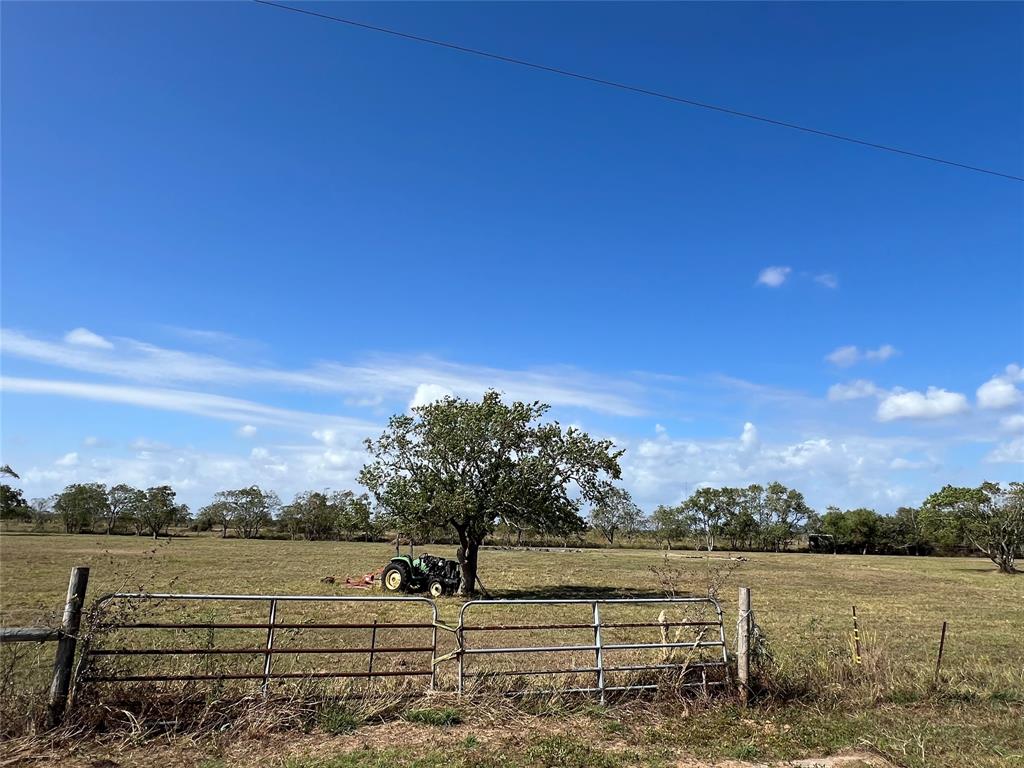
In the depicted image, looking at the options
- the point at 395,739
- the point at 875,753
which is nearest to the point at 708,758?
the point at 875,753

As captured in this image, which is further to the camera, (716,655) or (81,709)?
(716,655)

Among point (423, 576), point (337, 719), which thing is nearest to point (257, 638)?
point (337, 719)

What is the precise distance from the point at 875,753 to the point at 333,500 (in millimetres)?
99840

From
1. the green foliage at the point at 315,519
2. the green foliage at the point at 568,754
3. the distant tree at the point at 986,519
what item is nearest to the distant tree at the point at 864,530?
the distant tree at the point at 986,519

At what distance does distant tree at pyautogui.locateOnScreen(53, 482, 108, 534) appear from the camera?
94.1 meters

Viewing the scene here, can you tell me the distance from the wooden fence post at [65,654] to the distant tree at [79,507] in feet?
353

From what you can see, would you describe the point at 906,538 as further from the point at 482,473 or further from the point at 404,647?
the point at 404,647

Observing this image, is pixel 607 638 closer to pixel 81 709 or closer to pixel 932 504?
pixel 81 709

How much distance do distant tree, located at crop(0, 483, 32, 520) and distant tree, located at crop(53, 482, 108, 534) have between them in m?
6.25

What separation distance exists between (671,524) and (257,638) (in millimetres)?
103147

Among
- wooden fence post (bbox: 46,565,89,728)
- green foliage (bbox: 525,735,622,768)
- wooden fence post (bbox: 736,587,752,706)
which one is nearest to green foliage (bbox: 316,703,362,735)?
green foliage (bbox: 525,735,622,768)

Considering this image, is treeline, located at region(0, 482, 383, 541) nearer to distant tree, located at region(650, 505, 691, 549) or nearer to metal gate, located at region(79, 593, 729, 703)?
distant tree, located at region(650, 505, 691, 549)

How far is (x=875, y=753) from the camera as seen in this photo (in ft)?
22.3

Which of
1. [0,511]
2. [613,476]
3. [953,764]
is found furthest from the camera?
[0,511]
